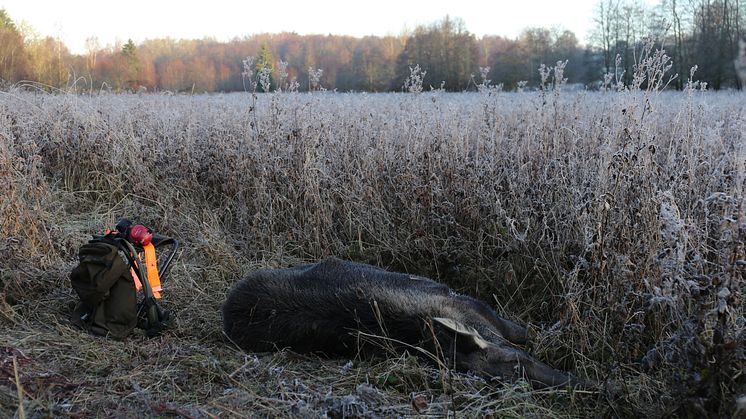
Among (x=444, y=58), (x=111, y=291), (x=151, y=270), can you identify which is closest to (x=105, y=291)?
(x=111, y=291)

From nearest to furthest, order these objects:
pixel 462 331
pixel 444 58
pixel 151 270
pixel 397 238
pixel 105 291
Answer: pixel 462 331 < pixel 105 291 < pixel 151 270 < pixel 397 238 < pixel 444 58

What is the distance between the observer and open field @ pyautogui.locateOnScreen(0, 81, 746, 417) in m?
3.06

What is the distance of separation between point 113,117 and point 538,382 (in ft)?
25.9

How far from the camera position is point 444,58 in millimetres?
23734

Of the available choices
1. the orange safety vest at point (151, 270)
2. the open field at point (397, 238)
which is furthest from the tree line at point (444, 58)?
the orange safety vest at point (151, 270)

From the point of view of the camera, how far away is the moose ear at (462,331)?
10.8ft

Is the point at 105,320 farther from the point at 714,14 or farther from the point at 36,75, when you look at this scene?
the point at 714,14

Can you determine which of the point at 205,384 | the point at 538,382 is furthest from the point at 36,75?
the point at 538,382

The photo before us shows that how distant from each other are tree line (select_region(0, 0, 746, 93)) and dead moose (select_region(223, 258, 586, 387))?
7.37 metres

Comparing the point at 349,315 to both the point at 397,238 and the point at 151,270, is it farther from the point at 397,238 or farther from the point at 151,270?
the point at 397,238

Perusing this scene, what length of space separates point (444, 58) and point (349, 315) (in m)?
21.1

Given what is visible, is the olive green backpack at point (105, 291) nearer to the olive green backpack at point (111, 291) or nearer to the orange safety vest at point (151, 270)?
the olive green backpack at point (111, 291)

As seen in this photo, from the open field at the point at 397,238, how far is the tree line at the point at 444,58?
3787 millimetres

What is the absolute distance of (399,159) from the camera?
6457 millimetres
